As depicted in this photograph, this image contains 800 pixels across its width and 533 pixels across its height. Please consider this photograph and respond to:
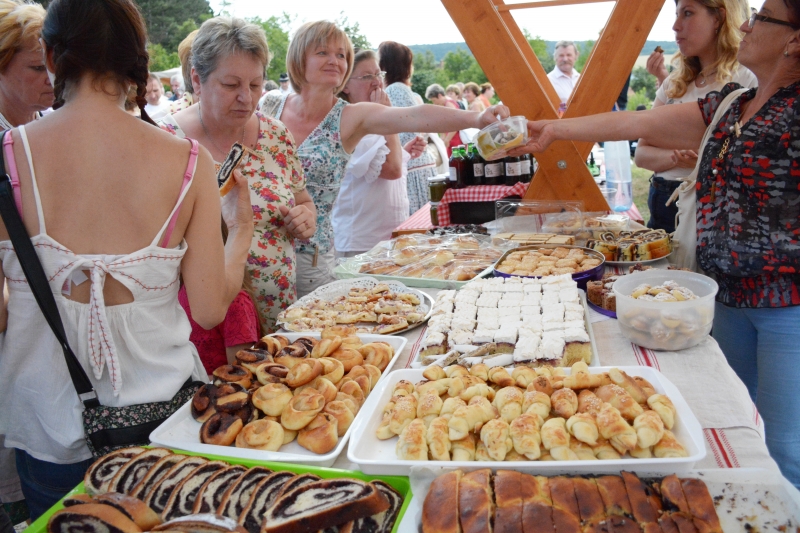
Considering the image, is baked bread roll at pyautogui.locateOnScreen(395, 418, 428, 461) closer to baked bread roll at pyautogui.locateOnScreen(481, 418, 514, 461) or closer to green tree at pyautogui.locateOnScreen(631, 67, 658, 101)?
baked bread roll at pyautogui.locateOnScreen(481, 418, 514, 461)

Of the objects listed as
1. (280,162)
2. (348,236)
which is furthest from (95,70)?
(348,236)

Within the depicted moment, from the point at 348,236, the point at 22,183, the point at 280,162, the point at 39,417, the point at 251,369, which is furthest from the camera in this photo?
the point at 348,236

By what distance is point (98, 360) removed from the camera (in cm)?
156

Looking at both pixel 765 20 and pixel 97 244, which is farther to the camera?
pixel 765 20

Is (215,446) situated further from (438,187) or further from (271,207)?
(438,187)

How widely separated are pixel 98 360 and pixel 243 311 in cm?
79

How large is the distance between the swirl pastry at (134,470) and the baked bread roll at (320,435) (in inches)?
13.2

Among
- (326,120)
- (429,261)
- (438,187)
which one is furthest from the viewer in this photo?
(438,187)

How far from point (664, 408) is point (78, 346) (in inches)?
62.4

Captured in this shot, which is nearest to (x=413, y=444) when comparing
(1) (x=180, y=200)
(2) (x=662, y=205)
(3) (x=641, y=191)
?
(1) (x=180, y=200)

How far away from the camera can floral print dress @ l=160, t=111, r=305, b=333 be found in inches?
109

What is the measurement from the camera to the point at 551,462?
47.8 inches

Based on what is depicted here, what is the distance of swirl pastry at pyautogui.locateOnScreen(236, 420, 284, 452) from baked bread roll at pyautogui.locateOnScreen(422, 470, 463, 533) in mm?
471

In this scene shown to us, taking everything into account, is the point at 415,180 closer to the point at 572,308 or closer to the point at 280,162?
the point at 280,162
